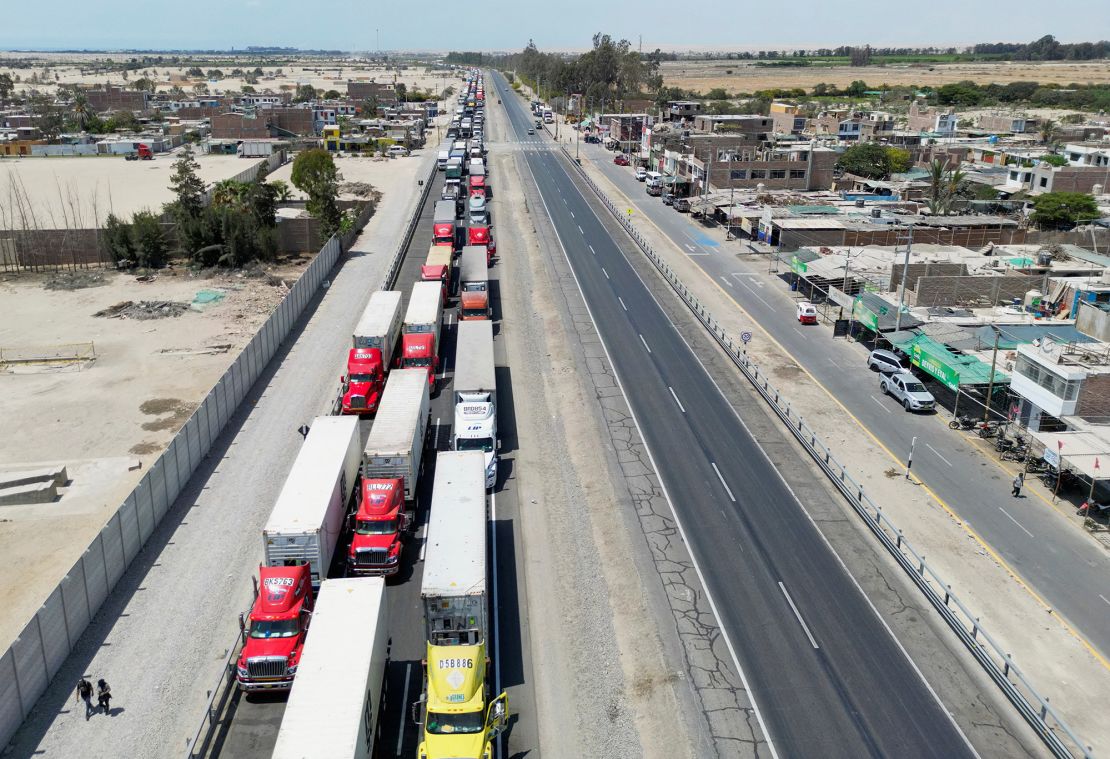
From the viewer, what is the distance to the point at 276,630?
2409 cm

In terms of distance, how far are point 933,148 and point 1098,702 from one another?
370 feet

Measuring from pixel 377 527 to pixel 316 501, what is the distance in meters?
2.63

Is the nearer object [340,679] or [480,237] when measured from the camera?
[340,679]

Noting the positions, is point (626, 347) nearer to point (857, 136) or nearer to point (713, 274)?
point (713, 274)

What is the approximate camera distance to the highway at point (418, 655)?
2227 centimetres

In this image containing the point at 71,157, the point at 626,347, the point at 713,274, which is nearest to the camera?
the point at 626,347

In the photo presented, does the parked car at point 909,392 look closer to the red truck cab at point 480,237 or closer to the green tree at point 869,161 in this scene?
the red truck cab at point 480,237

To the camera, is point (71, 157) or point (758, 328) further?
point (71, 157)

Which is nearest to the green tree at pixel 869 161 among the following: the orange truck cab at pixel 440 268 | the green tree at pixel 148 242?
the orange truck cab at pixel 440 268

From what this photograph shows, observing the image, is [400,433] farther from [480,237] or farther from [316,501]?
[480,237]

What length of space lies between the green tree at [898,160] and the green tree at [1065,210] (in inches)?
1273

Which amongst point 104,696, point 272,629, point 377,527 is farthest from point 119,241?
point 272,629

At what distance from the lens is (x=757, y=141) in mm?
110188

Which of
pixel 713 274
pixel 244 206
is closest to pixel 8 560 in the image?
pixel 244 206
